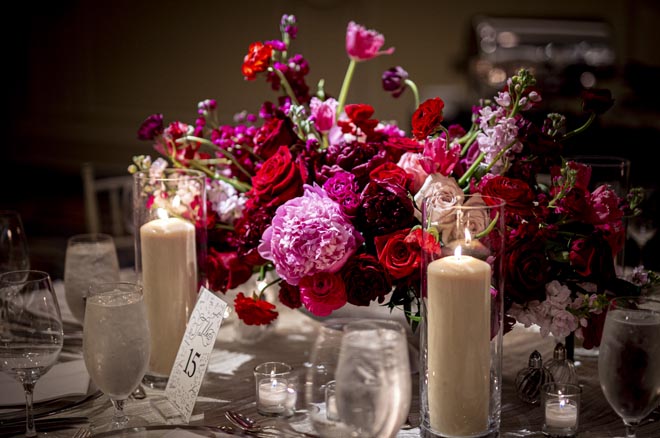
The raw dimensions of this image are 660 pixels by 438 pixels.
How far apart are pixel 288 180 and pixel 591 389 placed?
1.85 feet

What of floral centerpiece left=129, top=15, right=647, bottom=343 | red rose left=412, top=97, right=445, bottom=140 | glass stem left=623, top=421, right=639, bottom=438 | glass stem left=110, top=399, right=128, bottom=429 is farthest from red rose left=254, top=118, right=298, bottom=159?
glass stem left=623, top=421, right=639, bottom=438

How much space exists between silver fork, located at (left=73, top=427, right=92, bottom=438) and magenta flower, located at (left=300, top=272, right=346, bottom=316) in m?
0.34

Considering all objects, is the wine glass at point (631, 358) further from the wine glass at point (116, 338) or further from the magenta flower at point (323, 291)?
the wine glass at point (116, 338)

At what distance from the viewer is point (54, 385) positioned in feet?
4.09

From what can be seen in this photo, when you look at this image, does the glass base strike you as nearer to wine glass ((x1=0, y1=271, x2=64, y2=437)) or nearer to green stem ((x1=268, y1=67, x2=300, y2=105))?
wine glass ((x1=0, y1=271, x2=64, y2=437))

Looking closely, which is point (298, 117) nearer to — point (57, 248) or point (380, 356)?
point (380, 356)

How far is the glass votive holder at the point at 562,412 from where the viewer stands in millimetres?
1082

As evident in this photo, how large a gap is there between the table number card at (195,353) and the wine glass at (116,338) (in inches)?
3.7

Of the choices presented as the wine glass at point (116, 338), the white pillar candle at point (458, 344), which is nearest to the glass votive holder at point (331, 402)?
the white pillar candle at point (458, 344)

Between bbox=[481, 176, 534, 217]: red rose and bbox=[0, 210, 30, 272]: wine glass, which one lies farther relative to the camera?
bbox=[0, 210, 30, 272]: wine glass

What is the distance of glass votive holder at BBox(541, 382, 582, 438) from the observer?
1082mm

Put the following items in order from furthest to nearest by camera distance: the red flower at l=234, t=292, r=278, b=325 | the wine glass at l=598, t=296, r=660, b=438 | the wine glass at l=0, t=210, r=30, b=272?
the wine glass at l=0, t=210, r=30, b=272 → the red flower at l=234, t=292, r=278, b=325 → the wine glass at l=598, t=296, r=660, b=438

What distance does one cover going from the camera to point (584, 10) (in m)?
5.64

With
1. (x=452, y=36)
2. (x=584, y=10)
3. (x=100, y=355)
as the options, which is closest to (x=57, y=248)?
(x=452, y=36)
